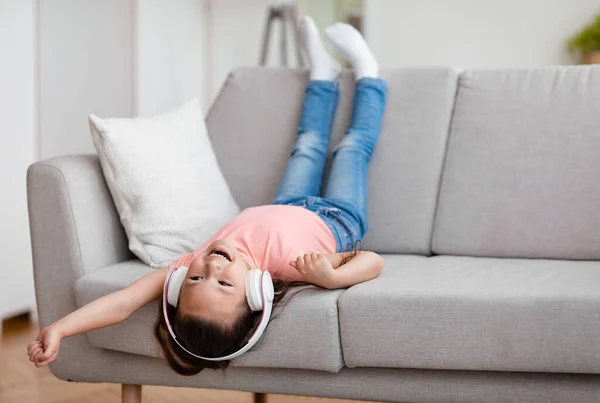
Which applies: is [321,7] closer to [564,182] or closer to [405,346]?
[564,182]

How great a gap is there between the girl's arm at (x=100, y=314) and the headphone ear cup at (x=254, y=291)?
241 mm

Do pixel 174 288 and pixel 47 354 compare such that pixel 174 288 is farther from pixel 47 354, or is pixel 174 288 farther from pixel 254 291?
pixel 47 354

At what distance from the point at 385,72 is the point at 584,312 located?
1.22m

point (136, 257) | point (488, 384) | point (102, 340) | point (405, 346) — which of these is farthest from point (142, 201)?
point (488, 384)

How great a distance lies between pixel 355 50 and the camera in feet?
8.42

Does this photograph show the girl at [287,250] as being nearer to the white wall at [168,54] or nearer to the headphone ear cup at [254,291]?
the headphone ear cup at [254,291]

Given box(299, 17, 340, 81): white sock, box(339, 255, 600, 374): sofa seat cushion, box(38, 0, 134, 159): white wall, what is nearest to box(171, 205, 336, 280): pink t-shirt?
box(339, 255, 600, 374): sofa seat cushion

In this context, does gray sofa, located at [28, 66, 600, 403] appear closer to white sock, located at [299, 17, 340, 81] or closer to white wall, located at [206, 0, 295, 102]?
white sock, located at [299, 17, 340, 81]

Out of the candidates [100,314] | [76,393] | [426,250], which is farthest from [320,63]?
[76,393]

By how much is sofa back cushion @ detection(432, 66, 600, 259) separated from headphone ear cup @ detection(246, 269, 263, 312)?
31.1 inches

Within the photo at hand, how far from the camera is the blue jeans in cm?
225

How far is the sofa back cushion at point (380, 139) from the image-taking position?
2379mm

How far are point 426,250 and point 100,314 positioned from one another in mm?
1020

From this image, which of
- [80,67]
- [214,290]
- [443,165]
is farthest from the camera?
[80,67]
